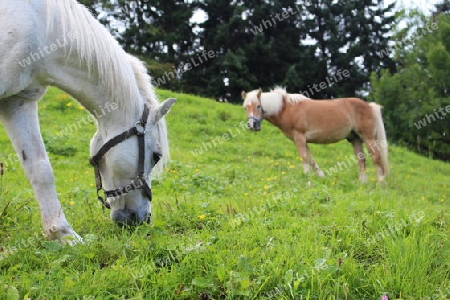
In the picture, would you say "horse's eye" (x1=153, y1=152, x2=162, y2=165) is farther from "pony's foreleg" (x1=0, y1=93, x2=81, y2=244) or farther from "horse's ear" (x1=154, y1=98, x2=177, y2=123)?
"pony's foreleg" (x1=0, y1=93, x2=81, y2=244)

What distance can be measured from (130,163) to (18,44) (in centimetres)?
111

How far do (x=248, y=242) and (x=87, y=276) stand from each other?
3.65 ft

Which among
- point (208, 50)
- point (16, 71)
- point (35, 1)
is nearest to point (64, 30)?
point (35, 1)

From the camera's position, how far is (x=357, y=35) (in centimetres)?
3014

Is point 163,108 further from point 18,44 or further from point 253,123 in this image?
point 253,123

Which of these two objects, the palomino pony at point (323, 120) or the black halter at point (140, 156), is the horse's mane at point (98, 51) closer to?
the black halter at point (140, 156)

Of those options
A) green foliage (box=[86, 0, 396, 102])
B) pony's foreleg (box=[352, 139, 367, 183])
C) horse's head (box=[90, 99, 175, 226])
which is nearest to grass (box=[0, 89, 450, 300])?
horse's head (box=[90, 99, 175, 226])

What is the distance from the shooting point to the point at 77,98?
322 centimetres

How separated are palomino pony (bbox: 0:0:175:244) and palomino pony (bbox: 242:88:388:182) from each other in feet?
20.6

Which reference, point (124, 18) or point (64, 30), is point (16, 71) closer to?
point (64, 30)

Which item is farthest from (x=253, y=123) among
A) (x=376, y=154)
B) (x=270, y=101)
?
(x=376, y=154)

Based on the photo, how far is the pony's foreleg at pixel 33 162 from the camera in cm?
290

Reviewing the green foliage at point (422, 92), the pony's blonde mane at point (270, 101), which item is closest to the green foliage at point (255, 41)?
the green foliage at point (422, 92)

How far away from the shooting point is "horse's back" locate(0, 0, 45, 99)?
104 inches
